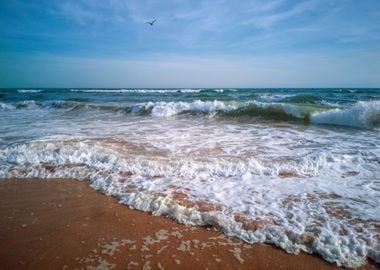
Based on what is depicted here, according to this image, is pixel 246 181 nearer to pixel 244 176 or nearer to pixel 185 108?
pixel 244 176

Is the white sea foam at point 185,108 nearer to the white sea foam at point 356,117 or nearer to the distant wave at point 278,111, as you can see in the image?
the distant wave at point 278,111

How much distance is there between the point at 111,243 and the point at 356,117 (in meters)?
9.52

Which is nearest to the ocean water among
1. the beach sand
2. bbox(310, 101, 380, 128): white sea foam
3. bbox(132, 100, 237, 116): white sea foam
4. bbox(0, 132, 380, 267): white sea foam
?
bbox(0, 132, 380, 267): white sea foam

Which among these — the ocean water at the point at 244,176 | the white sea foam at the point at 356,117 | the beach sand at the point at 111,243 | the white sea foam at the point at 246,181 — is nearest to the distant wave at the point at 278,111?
the white sea foam at the point at 356,117

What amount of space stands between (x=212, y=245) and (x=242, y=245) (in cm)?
27

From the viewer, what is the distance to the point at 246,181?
3869 mm

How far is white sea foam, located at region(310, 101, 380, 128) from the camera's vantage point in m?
9.04

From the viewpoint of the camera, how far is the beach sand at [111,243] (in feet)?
7.29

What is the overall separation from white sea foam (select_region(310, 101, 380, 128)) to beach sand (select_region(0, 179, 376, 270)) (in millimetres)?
8278

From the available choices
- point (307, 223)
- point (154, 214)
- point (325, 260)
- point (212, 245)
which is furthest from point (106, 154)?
point (325, 260)

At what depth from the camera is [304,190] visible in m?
3.52

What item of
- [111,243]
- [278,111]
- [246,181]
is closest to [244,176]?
[246,181]

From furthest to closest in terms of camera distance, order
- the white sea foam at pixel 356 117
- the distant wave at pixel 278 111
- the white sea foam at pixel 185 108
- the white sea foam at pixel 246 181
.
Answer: the white sea foam at pixel 185 108 → the distant wave at pixel 278 111 → the white sea foam at pixel 356 117 → the white sea foam at pixel 246 181

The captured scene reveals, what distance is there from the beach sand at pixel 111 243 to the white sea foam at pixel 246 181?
0.57 ft
